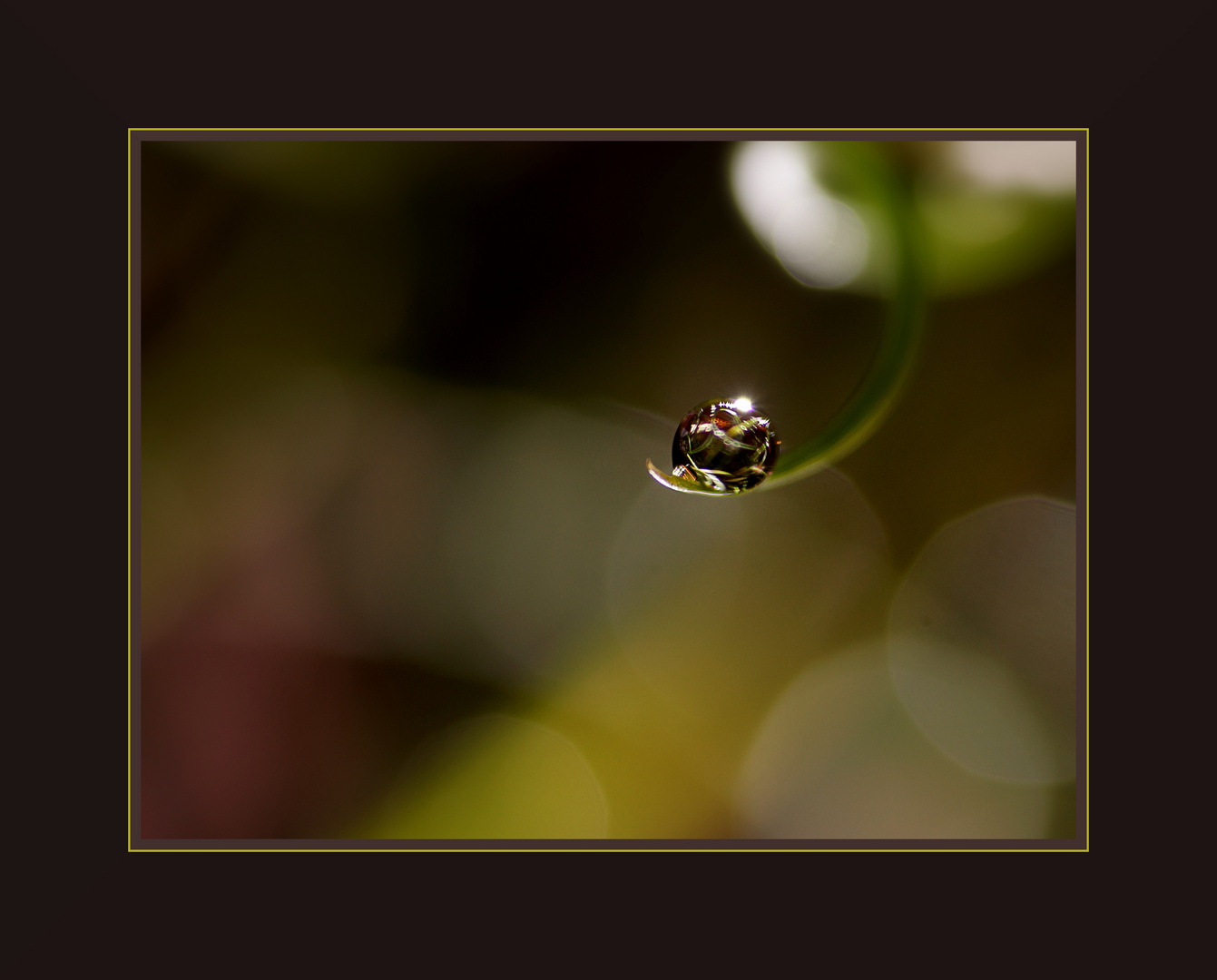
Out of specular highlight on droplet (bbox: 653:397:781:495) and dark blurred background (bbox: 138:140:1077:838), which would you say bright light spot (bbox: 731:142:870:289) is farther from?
specular highlight on droplet (bbox: 653:397:781:495)

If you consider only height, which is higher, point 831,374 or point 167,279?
point 167,279

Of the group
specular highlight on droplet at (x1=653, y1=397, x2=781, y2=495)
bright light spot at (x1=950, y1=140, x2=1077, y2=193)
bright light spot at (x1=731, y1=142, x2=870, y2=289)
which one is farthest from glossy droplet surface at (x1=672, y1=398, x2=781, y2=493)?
bright light spot at (x1=950, y1=140, x2=1077, y2=193)

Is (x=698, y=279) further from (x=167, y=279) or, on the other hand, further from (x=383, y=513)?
(x=167, y=279)

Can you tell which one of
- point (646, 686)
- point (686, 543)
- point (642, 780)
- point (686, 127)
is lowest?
point (642, 780)

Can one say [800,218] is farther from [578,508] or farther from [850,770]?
[850,770]

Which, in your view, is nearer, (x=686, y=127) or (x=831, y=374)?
(x=686, y=127)

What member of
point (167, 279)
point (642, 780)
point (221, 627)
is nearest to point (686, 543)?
point (642, 780)
